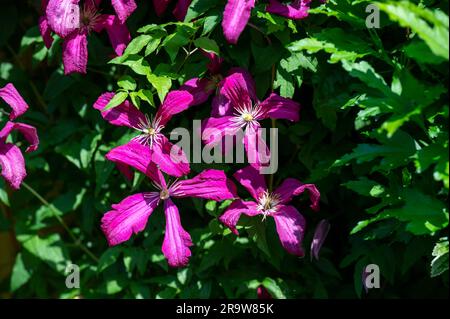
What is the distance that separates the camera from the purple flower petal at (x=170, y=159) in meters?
1.43

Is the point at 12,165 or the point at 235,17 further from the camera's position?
the point at 12,165

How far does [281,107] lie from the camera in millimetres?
1457

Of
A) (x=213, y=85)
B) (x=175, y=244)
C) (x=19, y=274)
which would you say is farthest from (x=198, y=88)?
(x=19, y=274)

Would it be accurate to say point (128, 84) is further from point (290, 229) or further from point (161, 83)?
point (290, 229)

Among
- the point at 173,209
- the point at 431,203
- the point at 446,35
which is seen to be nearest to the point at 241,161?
the point at 173,209

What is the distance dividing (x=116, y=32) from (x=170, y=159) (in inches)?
12.8

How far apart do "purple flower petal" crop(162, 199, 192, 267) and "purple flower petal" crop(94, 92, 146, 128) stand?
0.70ft

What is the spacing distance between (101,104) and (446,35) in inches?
28.3

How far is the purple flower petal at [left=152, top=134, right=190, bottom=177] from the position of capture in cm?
143

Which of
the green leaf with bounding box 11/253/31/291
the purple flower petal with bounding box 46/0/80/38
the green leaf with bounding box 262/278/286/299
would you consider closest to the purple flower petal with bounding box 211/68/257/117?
the purple flower petal with bounding box 46/0/80/38

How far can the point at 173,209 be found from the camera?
1.46 m

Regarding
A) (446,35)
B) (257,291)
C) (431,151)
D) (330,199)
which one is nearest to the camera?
(446,35)

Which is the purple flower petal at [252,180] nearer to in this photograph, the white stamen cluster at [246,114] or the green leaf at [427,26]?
the white stamen cluster at [246,114]

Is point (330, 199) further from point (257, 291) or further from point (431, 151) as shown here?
point (431, 151)
